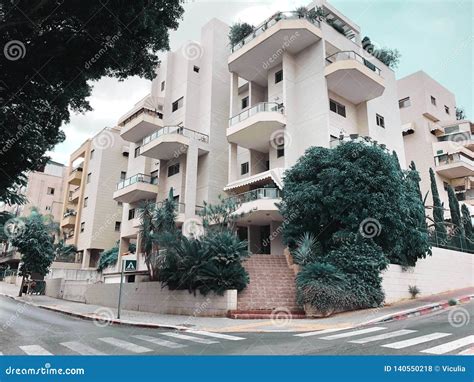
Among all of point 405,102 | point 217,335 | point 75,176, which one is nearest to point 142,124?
point 75,176

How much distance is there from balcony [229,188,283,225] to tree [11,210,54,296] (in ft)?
51.0

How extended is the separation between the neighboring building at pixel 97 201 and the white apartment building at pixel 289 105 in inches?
675

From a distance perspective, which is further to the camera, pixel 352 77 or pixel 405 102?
pixel 405 102

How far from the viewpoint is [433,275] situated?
17578 mm

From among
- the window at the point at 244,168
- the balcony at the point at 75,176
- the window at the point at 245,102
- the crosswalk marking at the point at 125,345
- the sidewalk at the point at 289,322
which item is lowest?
the crosswalk marking at the point at 125,345

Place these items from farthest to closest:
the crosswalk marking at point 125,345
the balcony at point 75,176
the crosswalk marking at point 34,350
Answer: the balcony at point 75,176, the crosswalk marking at point 125,345, the crosswalk marking at point 34,350

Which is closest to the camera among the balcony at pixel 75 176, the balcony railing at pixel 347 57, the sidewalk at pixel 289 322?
the sidewalk at pixel 289 322

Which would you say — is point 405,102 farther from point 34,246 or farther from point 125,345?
point 125,345

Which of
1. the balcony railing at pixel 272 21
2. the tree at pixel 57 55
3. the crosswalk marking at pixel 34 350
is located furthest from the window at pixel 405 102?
the crosswalk marking at pixel 34 350

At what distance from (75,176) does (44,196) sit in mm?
17777

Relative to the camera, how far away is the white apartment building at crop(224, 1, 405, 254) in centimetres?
2036

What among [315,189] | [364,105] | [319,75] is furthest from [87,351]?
[364,105]

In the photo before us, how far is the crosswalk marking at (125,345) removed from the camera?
6723 millimetres

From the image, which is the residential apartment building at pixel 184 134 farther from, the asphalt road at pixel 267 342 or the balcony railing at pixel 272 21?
the asphalt road at pixel 267 342
